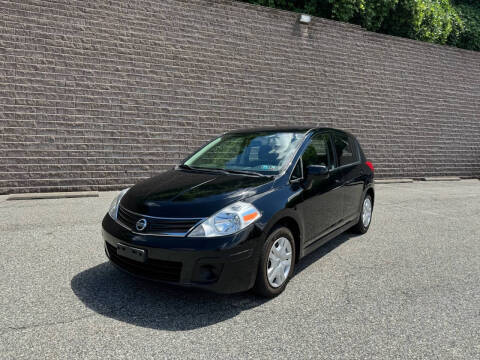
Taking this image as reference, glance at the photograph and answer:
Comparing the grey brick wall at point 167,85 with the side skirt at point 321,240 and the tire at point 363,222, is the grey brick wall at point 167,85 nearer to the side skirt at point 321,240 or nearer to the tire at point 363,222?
the tire at point 363,222

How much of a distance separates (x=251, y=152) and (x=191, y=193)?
1068mm

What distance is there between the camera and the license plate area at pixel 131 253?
2787 millimetres

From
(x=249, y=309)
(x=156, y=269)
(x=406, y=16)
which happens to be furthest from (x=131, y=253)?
(x=406, y=16)

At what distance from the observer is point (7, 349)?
90.3 inches

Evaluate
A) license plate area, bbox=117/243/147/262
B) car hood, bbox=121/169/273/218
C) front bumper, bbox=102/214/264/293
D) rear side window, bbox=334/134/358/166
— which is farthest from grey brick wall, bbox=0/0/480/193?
front bumper, bbox=102/214/264/293

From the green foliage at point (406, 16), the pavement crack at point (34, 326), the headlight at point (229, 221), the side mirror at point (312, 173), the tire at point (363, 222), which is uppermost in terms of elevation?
the green foliage at point (406, 16)

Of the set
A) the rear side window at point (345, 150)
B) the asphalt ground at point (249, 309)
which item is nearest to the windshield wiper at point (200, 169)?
the asphalt ground at point (249, 309)

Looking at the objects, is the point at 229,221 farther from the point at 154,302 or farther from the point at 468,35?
the point at 468,35

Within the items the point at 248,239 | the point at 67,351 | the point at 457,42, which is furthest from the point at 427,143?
the point at 67,351

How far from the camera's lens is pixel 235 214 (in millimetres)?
2844

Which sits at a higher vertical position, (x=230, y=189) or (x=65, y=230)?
(x=230, y=189)

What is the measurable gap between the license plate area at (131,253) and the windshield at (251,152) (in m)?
1.36

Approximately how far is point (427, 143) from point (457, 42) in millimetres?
6470

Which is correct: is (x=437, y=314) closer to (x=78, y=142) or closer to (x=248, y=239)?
(x=248, y=239)
